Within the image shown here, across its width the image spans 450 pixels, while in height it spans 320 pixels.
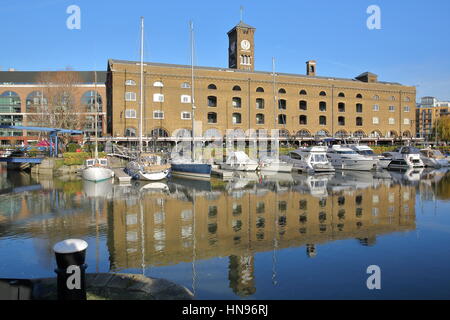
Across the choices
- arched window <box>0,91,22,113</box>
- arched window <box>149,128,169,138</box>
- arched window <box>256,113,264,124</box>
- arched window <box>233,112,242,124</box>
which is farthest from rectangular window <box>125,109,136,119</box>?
arched window <box>0,91,22,113</box>

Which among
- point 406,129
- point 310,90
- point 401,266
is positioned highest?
point 310,90

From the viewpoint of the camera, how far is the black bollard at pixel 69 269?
5.12 m

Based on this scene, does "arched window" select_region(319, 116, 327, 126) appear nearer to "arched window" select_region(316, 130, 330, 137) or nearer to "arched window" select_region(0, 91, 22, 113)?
"arched window" select_region(316, 130, 330, 137)

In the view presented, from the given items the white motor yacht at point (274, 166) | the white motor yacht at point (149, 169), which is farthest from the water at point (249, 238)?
the white motor yacht at point (274, 166)

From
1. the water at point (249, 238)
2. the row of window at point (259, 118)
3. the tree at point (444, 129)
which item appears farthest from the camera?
the tree at point (444, 129)

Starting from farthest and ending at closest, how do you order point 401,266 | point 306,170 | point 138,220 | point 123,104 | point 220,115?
point 220,115 → point 123,104 → point 306,170 → point 138,220 → point 401,266

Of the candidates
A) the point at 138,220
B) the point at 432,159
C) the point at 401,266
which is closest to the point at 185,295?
the point at 401,266

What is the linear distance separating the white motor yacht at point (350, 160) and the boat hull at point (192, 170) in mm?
15923

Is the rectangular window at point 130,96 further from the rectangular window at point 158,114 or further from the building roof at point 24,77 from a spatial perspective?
the building roof at point 24,77

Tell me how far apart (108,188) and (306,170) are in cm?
1794

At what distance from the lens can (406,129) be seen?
63.9m

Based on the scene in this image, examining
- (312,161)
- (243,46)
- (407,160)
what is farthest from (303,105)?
(312,161)

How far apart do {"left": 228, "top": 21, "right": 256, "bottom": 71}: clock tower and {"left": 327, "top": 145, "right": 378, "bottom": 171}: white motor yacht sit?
2987 centimetres

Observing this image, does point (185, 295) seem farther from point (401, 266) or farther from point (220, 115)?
point (220, 115)
